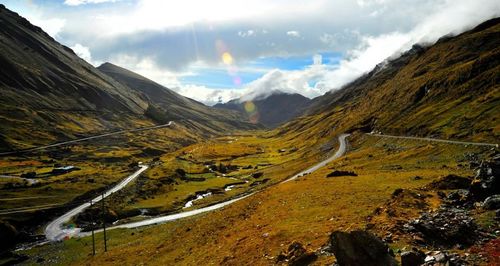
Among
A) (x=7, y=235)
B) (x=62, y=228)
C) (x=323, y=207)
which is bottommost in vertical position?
(x=62, y=228)

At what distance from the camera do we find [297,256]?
29.3 metres

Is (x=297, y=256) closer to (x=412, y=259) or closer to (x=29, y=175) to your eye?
(x=412, y=259)

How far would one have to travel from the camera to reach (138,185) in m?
171

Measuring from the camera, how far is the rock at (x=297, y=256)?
92.6ft

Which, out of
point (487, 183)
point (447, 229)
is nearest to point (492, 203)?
point (487, 183)

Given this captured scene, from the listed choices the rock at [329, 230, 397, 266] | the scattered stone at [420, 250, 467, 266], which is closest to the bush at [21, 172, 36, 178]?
the rock at [329, 230, 397, 266]

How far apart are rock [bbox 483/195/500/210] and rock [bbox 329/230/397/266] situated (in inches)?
501

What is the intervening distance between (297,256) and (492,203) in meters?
15.4

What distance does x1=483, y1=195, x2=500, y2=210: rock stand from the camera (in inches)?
1174

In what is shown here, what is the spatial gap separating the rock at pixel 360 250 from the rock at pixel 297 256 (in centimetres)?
544

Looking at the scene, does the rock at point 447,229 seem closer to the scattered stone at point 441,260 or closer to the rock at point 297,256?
the scattered stone at point 441,260

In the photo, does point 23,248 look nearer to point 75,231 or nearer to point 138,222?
point 75,231

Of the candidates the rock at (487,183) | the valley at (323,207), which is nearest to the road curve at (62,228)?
the valley at (323,207)

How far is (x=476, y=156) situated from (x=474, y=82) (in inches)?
3982
